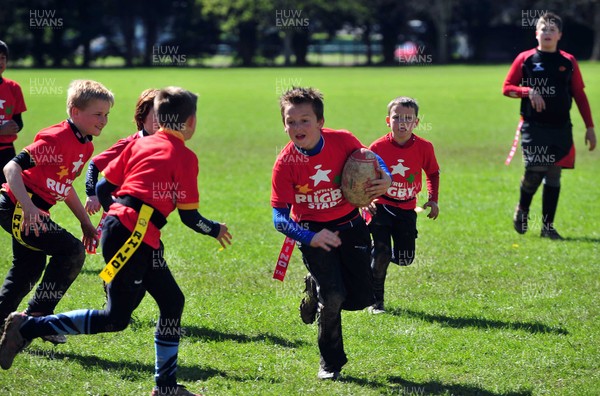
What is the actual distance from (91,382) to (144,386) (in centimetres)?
36

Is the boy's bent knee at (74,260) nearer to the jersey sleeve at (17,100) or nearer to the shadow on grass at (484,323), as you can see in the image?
the shadow on grass at (484,323)

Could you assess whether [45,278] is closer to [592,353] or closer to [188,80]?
[592,353]

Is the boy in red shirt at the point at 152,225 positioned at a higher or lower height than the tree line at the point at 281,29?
lower

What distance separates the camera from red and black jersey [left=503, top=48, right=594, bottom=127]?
11.0m

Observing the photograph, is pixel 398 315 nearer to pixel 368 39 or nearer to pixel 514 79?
pixel 514 79

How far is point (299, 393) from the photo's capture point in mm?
5824

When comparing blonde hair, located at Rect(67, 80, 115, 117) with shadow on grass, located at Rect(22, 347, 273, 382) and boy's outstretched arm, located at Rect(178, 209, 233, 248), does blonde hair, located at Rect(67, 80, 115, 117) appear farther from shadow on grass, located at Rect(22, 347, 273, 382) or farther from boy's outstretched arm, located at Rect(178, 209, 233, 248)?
shadow on grass, located at Rect(22, 347, 273, 382)

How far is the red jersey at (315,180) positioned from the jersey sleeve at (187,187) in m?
0.61

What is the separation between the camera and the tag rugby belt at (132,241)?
5.39 metres

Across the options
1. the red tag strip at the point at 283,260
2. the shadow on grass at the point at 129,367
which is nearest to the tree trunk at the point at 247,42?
the shadow on grass at the point at 129,367

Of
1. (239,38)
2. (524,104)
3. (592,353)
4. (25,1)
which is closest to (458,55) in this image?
(239,38)

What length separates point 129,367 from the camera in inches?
248

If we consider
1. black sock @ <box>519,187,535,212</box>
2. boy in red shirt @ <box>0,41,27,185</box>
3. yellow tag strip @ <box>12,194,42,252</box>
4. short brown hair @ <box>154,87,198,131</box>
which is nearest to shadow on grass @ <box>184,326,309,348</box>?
yellow tag strip @ <box>12,194,42,252</box>

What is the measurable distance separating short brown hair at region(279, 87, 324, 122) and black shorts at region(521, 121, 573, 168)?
5.78 metres
